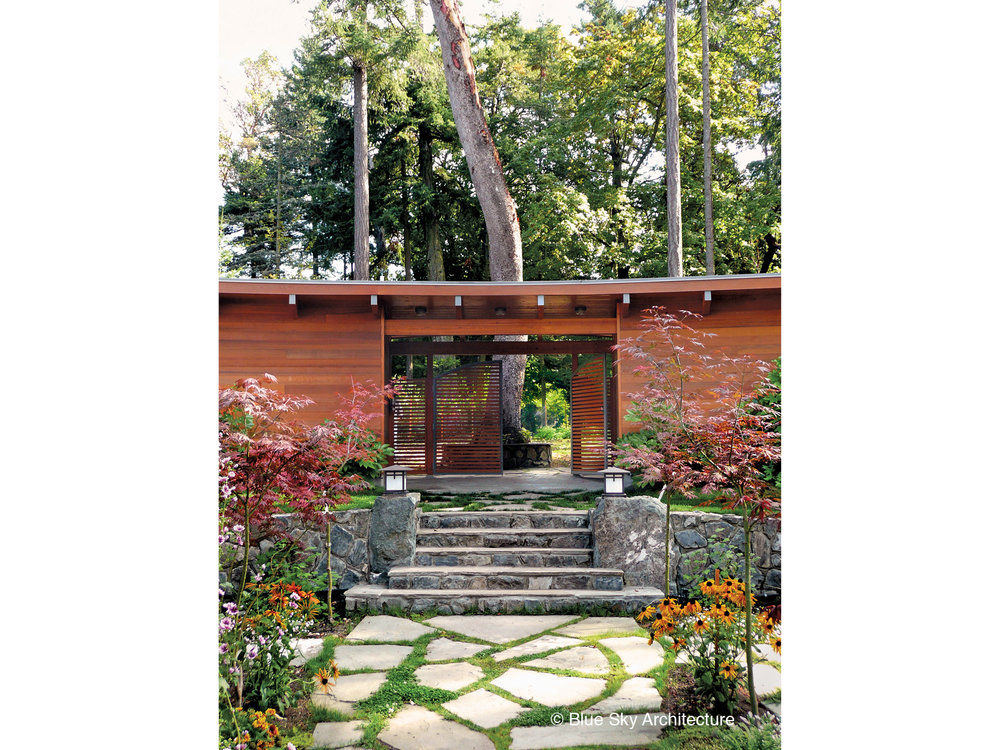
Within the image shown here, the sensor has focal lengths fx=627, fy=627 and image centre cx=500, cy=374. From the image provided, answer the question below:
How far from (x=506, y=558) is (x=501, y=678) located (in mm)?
1691

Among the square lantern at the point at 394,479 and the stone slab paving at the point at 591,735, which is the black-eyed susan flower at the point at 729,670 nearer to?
the stone slab paving at the point at 591,735

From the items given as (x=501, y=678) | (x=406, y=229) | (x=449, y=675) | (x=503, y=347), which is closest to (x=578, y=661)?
(x=501, y=678)

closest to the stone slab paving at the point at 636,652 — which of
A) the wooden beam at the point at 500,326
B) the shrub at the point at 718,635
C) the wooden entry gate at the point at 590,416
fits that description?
the shrub at the point at 718,635

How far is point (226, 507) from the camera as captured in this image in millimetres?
2754

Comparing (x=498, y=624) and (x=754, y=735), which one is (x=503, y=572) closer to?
(x=498, y=624)

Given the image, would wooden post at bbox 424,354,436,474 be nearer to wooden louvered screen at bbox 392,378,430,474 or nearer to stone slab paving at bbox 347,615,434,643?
wooden louvered screen at bbox 392,378,430,474

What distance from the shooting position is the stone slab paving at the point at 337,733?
234 cm

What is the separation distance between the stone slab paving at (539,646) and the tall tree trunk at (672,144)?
270 inches

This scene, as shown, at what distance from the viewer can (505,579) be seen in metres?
4.34

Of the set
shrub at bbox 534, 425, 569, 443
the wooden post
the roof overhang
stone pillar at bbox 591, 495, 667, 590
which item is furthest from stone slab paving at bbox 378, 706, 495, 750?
shrub at bbox 534, 425, 569, 443
